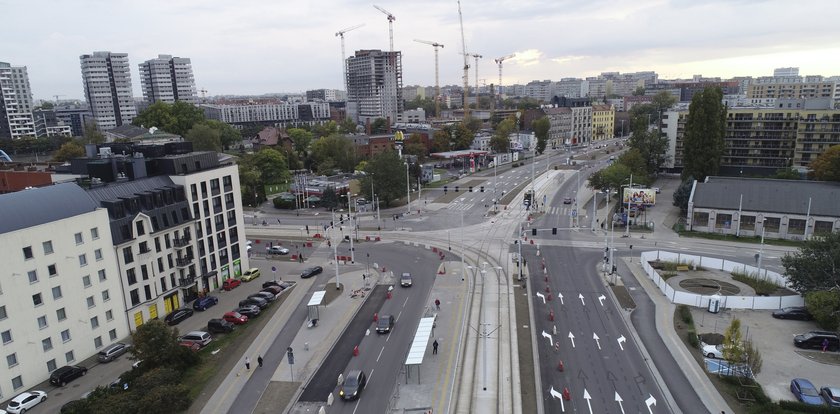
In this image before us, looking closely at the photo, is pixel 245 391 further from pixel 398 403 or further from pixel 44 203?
pixel 44 203

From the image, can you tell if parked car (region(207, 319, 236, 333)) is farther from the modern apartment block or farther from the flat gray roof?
the flat gray roof

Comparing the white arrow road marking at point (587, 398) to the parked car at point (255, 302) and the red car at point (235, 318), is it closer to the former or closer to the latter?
the red car at point (235, 318)

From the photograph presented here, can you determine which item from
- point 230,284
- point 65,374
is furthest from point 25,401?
point 230,284

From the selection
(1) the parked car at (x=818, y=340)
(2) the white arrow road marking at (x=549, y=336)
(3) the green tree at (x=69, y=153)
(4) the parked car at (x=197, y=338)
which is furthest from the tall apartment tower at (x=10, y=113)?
(1) the parked car at (x=818, y=340)

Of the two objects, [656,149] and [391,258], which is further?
[656,149]

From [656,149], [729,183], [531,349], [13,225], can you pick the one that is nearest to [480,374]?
[531,349]

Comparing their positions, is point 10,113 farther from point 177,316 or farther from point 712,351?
point 712,351
